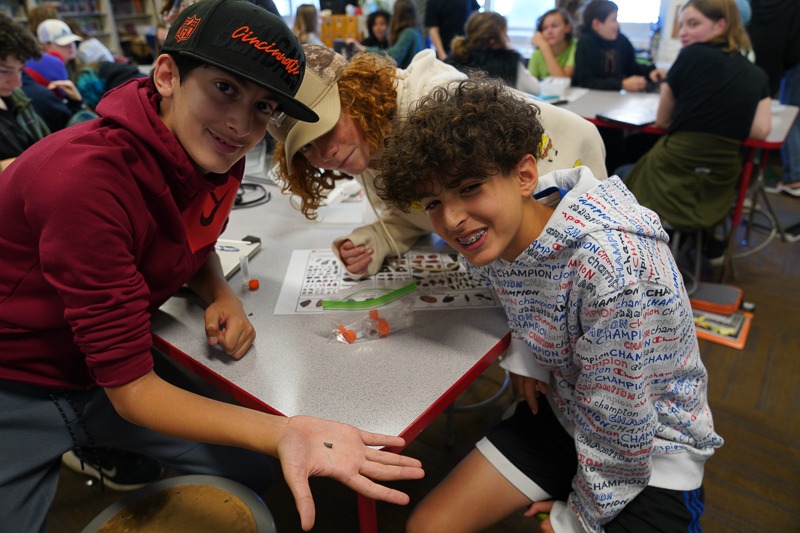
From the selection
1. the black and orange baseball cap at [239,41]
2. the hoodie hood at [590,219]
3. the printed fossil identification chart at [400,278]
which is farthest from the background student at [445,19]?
the black and orange baseball cap at [239,41]

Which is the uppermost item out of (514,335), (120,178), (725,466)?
(120,178)

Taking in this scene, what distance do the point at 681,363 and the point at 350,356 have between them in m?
0.63

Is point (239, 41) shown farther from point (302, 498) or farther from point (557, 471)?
point (557, 471)

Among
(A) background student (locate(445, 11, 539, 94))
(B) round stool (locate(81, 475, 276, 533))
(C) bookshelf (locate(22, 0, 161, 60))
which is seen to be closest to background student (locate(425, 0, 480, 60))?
(A) background student (locate(445, 11, 539, 94))

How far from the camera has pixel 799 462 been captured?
1.71 metres

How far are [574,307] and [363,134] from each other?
644 millimetres

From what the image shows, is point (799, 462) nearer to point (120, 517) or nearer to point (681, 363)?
point (681, 363)

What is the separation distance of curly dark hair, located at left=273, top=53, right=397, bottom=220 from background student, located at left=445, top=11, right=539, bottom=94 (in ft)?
6.06

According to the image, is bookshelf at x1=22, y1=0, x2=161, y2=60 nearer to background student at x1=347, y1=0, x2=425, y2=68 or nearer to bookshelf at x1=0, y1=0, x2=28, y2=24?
bookshelf at x1=0, y1=0, x2=28, y2=24

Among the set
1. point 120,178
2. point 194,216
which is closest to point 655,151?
point 194,216

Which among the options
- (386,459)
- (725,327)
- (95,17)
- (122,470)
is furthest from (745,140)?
(95,17)

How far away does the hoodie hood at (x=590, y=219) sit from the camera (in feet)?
2.97

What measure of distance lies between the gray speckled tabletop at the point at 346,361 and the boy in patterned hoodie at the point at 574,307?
14 centimetres

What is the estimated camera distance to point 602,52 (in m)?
3.48
